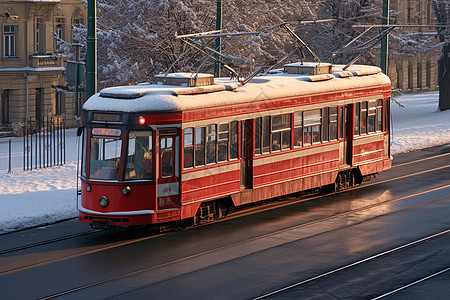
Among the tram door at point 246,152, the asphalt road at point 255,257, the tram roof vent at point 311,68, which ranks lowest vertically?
the asphalt road at point 255,257

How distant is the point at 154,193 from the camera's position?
15633 mm

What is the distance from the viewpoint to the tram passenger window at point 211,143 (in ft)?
54.8

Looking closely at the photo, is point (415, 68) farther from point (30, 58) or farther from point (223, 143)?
point (223, 143)

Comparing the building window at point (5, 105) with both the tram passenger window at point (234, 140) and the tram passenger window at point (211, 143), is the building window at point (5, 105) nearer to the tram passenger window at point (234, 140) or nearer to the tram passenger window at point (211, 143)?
the tram passenger window at point (234, 140)

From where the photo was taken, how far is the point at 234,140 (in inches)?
686

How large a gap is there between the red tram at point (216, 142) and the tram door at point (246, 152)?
2cm

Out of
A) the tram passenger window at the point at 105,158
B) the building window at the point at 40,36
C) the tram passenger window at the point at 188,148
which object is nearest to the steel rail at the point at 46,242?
the tram passenger window at the point at 105,158

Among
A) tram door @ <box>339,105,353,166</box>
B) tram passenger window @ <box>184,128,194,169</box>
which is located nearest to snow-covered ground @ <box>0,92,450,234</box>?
tram passenger window @ <box>184,128,194,169</box>

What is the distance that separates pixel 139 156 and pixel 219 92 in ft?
7.84

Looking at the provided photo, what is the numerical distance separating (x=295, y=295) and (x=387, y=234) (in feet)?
14.8

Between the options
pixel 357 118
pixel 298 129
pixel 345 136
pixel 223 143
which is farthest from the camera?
pixel 357 118

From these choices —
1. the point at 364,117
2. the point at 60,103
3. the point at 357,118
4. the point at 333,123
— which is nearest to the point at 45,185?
the point at 333,123

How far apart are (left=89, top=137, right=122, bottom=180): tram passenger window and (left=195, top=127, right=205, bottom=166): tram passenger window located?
1.55 meters

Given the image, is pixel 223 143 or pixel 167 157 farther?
pixel 223 143
